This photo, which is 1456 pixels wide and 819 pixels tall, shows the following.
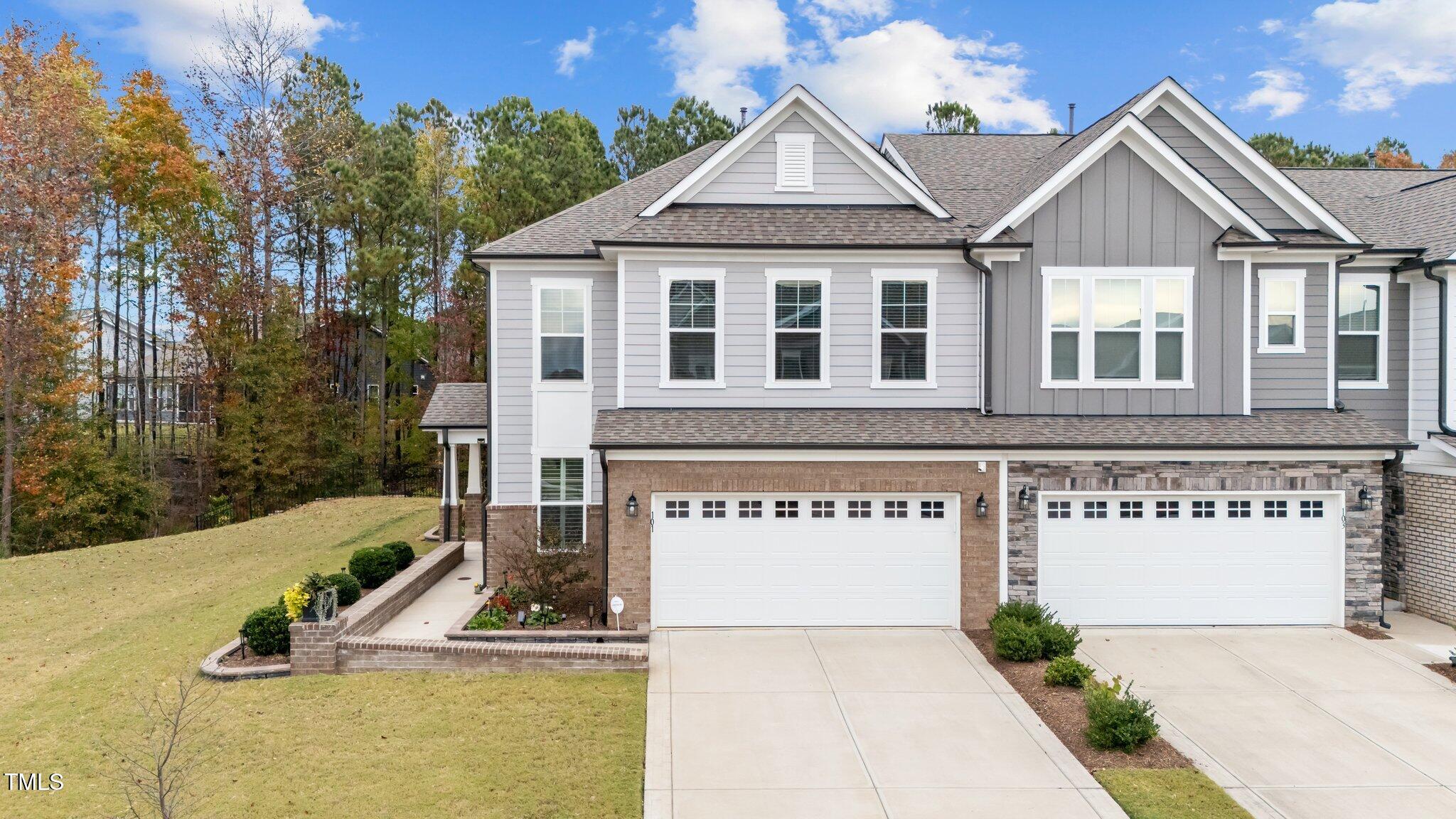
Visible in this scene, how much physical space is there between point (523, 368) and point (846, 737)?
8299mm

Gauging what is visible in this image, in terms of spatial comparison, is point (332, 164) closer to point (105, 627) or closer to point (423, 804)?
point (105, 627)

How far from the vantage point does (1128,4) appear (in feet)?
69.8

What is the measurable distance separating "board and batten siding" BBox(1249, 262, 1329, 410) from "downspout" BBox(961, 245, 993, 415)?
14.5 feet

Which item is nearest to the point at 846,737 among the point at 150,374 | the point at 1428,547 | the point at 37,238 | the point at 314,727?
the point at 314,727

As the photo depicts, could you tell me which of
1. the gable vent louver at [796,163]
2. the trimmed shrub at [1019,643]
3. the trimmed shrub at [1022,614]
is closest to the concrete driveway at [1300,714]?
the trimmed shrub at [1022,614]

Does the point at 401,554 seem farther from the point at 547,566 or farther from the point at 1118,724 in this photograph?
the point at 1118,724

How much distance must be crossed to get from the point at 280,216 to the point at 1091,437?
2888 centimetres

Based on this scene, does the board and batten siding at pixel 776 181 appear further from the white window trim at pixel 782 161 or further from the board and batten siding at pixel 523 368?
the board and batten siding at pixel 523 368

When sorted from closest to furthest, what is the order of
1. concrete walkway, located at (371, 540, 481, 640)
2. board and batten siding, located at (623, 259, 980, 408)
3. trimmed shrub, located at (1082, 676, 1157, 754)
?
trimmed shrub, located at (1082, 676, 1157, 754), concrete walkway, located at (371, 540, 481, 640), board and batten siding, located at (623, 259, 980, 408)

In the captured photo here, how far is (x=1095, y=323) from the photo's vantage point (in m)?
11.9

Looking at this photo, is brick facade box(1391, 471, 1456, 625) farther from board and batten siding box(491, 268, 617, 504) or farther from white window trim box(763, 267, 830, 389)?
board and batten siding box(491, 268, 617, 504)

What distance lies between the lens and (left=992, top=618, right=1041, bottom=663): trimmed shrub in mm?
9977

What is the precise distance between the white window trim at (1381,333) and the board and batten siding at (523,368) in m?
12.7

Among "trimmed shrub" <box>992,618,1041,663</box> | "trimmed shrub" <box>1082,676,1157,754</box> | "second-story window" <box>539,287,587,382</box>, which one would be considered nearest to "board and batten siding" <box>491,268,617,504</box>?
"second-story window" <box>539,287,587,382</box>
